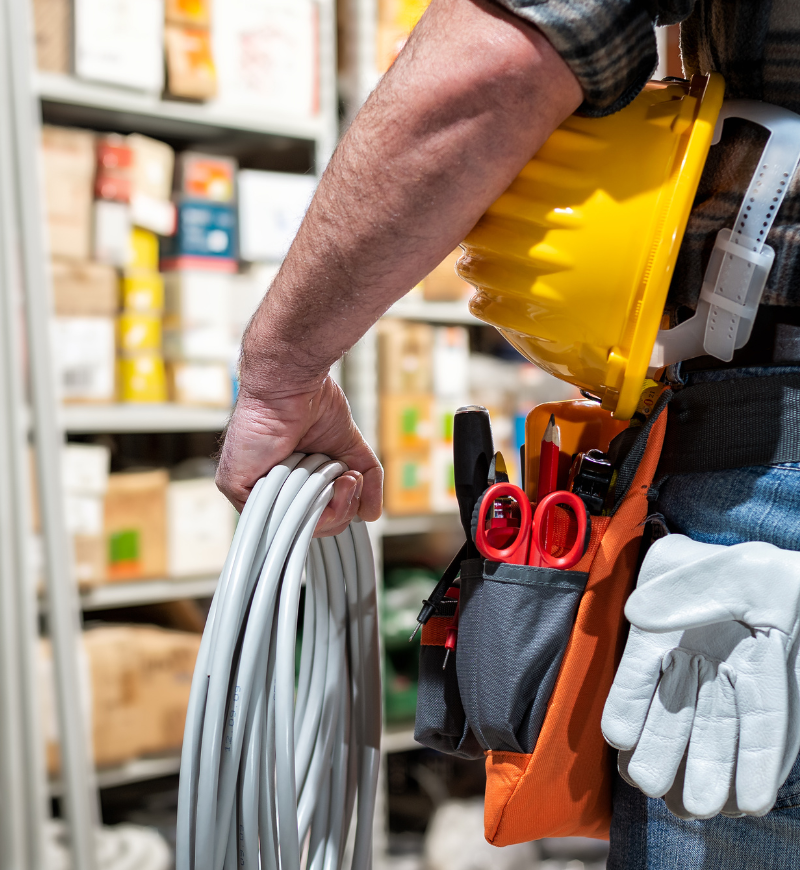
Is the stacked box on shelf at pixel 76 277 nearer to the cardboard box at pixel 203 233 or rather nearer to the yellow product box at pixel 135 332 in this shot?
the yellow product box at pixel 135 332

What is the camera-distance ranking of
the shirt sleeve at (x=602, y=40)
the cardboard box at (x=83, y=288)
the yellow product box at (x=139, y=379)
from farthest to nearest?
the yellow product box at (x=139, y=379)
the cardboard box at (x=83, y=288)
the shirt sleeve at (x=602, y=40)

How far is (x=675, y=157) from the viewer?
568 millimetres

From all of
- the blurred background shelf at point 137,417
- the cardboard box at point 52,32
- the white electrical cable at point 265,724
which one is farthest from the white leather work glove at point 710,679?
the cardboard box at point 52,32

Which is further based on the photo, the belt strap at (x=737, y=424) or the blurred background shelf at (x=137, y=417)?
the blurred background shelf at (x=137, y=417)

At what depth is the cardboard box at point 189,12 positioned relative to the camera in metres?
1.68

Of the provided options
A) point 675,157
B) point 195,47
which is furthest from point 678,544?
point 195,47

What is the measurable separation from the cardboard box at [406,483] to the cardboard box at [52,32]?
43.0 inches

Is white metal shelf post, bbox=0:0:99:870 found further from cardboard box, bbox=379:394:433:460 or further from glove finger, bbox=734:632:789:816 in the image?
glove finger, bbox=734:632:789:816

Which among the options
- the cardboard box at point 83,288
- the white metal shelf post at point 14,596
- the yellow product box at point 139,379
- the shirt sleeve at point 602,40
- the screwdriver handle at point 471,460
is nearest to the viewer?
the shirt sleeve at point 602,40

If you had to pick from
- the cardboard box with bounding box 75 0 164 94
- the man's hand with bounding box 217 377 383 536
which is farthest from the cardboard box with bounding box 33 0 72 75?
the man's hand with bounding box 217 377 383 536

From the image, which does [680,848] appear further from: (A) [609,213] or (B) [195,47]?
(B) [195,47]

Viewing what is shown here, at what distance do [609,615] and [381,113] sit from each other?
0.42m

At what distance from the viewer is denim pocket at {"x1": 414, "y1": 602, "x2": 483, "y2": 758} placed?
723mm

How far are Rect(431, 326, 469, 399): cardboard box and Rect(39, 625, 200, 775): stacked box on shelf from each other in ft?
2.76
